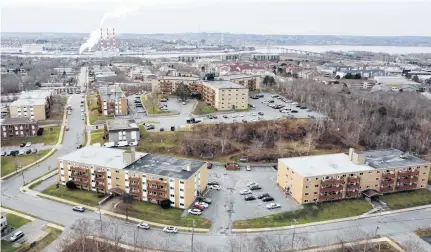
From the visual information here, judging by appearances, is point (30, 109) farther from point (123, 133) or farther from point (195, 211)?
point (195, 211)

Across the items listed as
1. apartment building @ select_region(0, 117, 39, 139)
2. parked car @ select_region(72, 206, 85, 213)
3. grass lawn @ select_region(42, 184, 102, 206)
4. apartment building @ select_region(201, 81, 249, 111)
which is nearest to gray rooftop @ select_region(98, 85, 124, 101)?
apartment building @ select_region(0, 117, 39, 139)

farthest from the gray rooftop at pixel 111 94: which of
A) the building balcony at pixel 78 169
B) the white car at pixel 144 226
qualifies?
the white car at pixel 144 226

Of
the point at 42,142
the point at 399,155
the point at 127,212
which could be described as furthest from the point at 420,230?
→ the point at 42,142

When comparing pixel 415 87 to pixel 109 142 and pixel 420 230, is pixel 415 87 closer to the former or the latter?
pixel 420 230

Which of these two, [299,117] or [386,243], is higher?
[299,117]

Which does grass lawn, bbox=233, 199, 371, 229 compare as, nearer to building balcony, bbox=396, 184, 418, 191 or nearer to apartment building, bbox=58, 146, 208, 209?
building balcony, bbox=396, 184, 418, 191

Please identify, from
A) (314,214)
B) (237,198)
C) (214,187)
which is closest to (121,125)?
(214,187)

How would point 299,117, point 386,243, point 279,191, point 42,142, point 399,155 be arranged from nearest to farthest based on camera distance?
point 386,243 → point 279,191 → point 399,155 → point 42,142 → point 299,117
